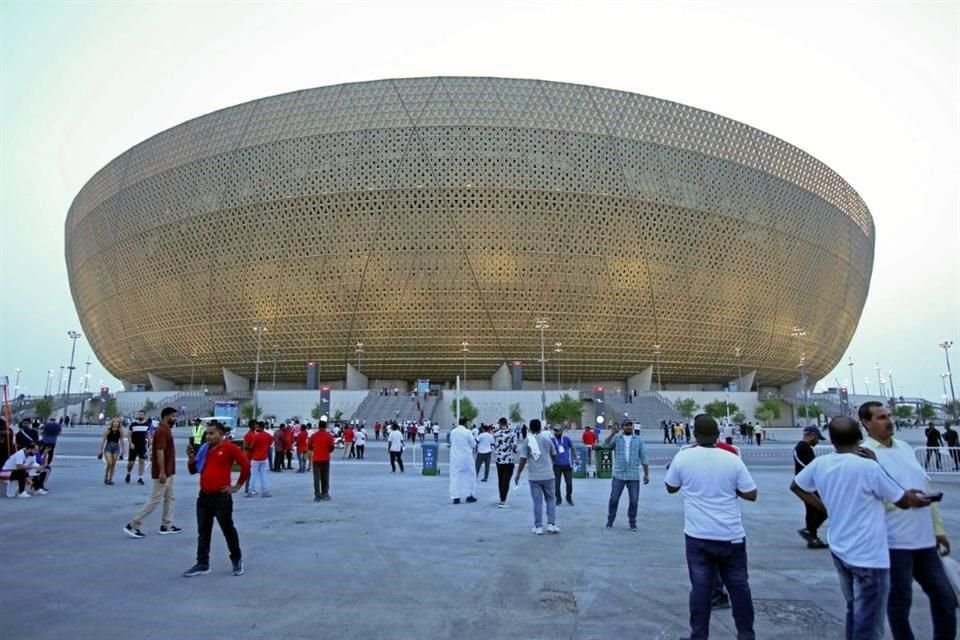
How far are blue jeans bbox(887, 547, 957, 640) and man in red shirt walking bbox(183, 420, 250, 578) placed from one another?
4622 mm

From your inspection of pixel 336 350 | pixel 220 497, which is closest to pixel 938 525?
pixel 220 497

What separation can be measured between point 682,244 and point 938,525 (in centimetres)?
4550

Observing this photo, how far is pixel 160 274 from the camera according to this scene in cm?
4975

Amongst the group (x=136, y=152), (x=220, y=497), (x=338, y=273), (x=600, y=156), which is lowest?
(x=220, y=497)

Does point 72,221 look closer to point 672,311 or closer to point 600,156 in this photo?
point 600,156

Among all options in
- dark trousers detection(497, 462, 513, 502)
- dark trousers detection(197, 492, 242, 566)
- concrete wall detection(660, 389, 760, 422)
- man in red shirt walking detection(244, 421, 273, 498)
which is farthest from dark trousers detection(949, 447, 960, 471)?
concrete wall detection(660, 389, 760, 422)

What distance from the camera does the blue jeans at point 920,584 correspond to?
3.18 metres

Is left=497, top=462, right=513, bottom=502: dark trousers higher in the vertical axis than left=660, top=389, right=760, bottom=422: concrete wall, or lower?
lower

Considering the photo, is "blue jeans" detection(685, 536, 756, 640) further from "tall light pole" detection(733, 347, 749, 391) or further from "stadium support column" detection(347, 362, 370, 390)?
"tall light pole" detection(733, 347, 749, 391)

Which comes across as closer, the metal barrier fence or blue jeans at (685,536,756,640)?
blue jeans at (685,536,756,640)

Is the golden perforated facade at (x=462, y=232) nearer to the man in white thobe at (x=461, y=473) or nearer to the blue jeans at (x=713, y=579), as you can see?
the man in white thobe at (x=461, y=473)

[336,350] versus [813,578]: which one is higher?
[336,350]

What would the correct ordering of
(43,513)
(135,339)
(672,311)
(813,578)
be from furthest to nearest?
(135,339) → (672,311) → (43,513) → (813,578)

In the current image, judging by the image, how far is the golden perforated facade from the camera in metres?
43.3
